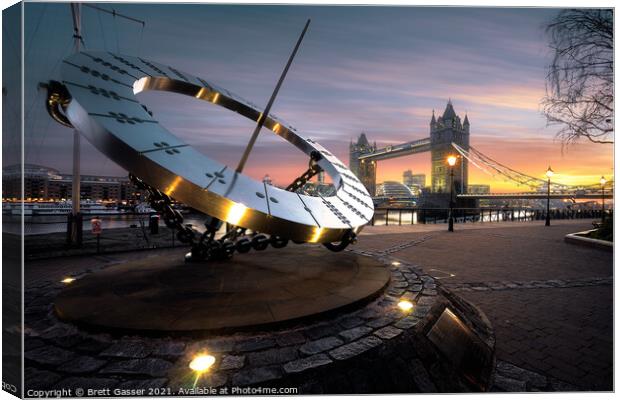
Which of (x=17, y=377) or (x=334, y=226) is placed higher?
(x=334, y=226)

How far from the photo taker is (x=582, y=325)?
3.43m

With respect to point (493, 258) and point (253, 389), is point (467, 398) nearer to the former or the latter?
point (253, 389)

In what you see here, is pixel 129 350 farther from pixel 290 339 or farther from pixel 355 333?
pixel 355 333

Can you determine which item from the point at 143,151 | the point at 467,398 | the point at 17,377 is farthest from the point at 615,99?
the point at 17,377

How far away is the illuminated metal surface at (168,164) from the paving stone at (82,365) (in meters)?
1.26

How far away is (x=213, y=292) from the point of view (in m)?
3.08

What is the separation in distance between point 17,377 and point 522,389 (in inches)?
144

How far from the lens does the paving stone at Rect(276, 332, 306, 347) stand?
2305mm

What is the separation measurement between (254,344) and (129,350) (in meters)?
0.84

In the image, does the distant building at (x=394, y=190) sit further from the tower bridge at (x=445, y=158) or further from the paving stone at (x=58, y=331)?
the paving stone at (x=58, y=331)

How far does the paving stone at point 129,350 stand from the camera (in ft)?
6.90

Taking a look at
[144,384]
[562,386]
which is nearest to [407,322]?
[562,386]

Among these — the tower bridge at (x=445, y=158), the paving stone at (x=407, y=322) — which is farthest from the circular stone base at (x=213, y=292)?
the tower bridge at (x=445, y=158)

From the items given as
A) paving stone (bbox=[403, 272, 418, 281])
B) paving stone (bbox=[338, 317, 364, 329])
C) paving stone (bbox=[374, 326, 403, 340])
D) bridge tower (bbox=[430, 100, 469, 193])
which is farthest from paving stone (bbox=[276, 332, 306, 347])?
bridge tower (bbox=[430, 100, 469, 193])
